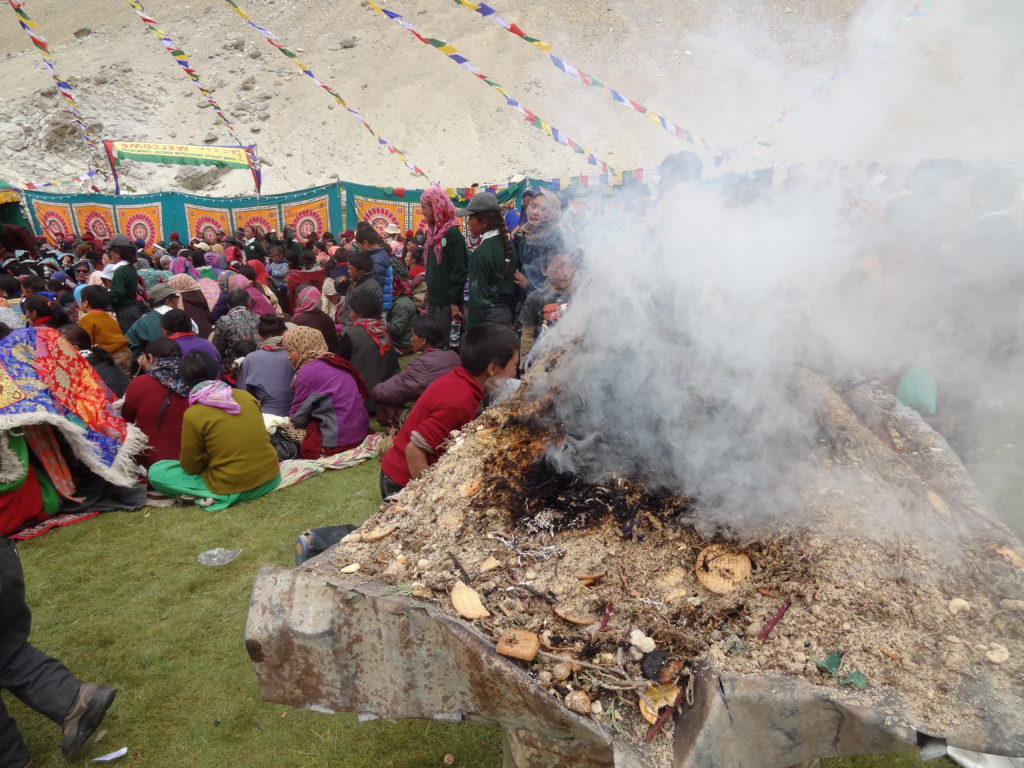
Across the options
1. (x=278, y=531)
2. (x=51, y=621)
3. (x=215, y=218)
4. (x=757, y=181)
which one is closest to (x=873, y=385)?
(x=757, y=181)

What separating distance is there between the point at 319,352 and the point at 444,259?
4.76 ft

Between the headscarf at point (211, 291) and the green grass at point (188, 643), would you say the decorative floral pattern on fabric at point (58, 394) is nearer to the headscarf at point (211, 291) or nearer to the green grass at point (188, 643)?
the green grass at point (188, 643)

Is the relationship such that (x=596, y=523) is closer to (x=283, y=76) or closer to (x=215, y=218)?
(x=215, y=218)

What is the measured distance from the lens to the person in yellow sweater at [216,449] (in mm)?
4305

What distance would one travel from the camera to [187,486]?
4.51 meters

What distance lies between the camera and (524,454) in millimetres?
2219

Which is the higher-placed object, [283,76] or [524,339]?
[283,76]

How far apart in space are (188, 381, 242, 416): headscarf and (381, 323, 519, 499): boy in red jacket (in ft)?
5.94

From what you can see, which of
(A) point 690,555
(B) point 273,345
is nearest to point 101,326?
(B) point 273,345

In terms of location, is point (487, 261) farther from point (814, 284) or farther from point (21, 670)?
point (21, 670)

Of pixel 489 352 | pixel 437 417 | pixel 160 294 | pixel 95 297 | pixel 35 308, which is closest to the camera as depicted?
pixel 437 417

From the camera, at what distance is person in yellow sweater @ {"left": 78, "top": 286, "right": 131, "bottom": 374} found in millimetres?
5645

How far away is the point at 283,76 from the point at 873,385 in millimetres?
39312

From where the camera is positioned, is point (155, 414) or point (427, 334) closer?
point (155, 414)
